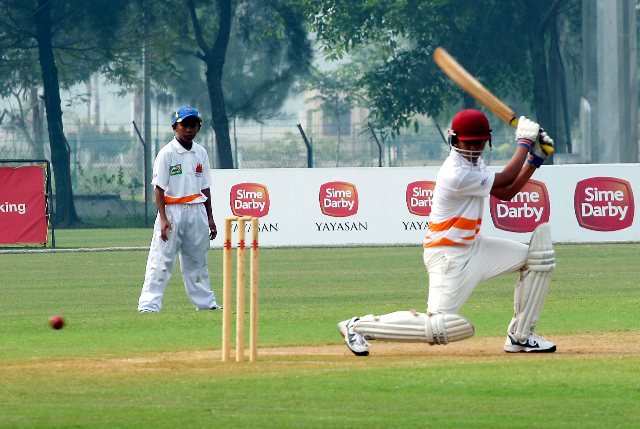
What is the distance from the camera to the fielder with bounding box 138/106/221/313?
1483cm

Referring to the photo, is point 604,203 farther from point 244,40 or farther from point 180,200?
point 244,40

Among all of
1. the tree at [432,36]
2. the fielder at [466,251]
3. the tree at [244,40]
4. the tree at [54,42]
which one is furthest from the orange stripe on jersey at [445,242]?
the tree at [432,36]

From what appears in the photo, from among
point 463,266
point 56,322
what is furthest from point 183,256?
point 463,266

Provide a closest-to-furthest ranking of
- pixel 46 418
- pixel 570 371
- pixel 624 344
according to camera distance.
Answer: pixel 46 418 < pixel 570 371 < pixel 624 344

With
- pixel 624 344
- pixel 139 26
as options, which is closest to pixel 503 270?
pixel 624 344

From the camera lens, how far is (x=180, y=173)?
48.9ft

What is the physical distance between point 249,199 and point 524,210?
4709 mm

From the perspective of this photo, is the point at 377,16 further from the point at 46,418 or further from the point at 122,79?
the point at 46,418

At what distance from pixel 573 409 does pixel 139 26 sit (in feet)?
136

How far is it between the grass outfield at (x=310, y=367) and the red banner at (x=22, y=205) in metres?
9.29

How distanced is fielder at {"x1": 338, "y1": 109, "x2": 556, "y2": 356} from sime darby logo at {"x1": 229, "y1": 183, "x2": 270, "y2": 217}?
1562cm

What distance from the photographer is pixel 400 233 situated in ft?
86.1

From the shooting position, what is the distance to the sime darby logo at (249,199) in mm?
26422

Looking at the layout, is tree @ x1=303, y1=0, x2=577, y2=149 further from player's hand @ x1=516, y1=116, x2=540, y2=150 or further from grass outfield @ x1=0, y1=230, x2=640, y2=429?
player's hand @ x1=516, y1=116, x2=540, y2=150
